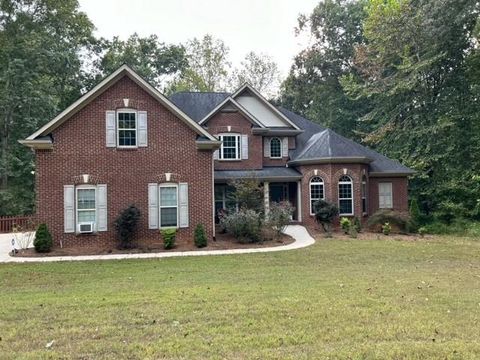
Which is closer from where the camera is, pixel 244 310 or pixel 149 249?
pixel 244 310

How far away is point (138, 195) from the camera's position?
51.6ft

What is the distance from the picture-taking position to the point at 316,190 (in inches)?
854

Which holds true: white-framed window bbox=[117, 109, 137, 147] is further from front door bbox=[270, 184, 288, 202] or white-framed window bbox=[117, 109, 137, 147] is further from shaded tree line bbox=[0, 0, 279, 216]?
shaded tree line bbox=[0, 0, 279, 216]

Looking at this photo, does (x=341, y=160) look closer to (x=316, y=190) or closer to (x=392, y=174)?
(x=316, y=190)

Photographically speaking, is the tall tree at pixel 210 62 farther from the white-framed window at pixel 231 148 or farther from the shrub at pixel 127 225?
the shrub at pixel 127 225

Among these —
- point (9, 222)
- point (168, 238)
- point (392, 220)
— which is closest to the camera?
point (168, 238)

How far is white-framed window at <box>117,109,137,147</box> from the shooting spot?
1574 cm

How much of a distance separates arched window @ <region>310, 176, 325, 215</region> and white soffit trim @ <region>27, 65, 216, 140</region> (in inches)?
304

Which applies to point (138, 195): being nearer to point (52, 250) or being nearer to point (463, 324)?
point (52, 250)

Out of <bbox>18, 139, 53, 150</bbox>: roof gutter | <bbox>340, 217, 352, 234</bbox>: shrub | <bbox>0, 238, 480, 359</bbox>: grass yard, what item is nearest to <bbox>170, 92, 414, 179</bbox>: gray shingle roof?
<bbox>340, 217, 352, 234</bbox>: shrub

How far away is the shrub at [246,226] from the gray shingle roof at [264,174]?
14.7 ft

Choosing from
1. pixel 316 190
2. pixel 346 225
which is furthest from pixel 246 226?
pixel 316 190

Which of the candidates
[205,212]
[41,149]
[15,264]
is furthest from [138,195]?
[15,264]

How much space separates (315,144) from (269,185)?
11.1ft
